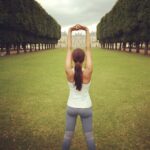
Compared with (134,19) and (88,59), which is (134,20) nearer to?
(134,19)

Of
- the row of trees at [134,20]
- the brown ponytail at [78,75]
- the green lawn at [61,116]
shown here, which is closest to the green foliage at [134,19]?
the row of trees at [134,20]

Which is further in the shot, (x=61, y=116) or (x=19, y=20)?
(x=19, y=20)

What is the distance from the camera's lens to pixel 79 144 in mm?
6340

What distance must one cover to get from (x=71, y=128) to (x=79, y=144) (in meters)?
1.85

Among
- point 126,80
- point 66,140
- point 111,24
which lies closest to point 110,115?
point 66,140

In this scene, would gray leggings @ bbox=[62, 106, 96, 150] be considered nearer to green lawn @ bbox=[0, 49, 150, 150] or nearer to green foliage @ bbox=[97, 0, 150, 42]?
green lawn @ bbox=[0, 49, 150, 150]

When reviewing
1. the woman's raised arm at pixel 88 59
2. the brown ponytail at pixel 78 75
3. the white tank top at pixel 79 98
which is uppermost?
the woman's raised arm at pixel 88 59

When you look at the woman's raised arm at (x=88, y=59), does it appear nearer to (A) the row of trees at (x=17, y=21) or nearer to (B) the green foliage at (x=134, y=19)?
(A) the row of trees at (x=17, y=21)

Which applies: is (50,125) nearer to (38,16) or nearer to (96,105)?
(96,105)

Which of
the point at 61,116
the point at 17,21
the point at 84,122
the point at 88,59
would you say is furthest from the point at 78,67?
the point at 17,21

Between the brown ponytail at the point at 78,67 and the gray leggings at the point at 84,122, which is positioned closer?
the brown ponytail at the point at 78,67

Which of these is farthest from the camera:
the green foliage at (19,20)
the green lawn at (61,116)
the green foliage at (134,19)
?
the green foliage at (19,20)

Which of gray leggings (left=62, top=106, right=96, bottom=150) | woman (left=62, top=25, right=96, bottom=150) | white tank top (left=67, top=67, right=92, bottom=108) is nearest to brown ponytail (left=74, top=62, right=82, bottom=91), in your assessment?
woman (left=62, top=25, right=96, bottom=150)

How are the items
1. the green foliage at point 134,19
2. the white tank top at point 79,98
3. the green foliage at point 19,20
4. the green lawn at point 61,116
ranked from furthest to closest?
the green foliage at point 19,20 → the green foliage at point 134,19 → the green lawn at point 61,116 → the white tank top at point 79,98
